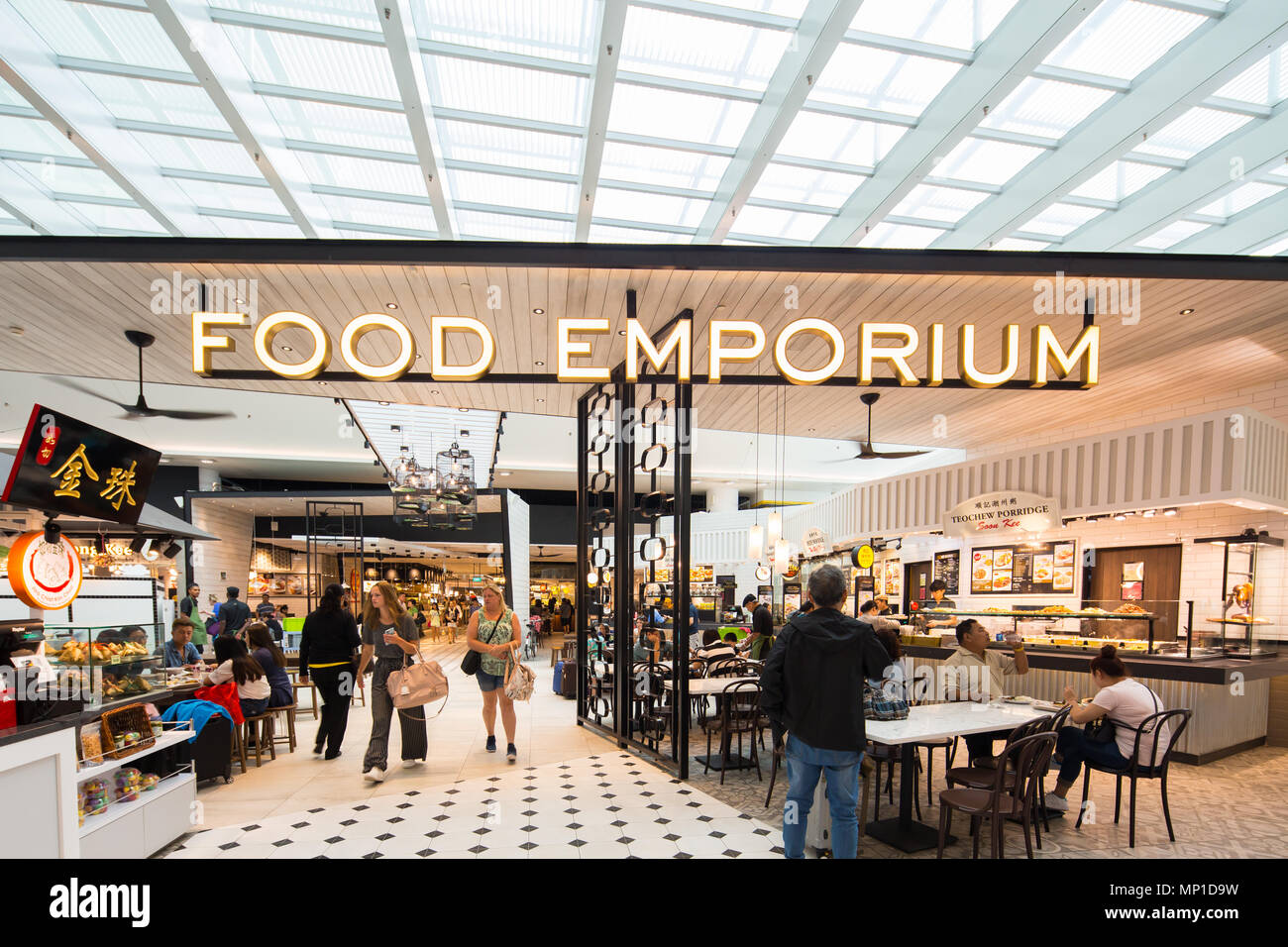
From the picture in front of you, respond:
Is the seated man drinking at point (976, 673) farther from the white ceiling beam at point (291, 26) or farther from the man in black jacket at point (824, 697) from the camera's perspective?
the white ceiling beam at point (291, 26)

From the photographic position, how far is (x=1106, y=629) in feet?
24.3

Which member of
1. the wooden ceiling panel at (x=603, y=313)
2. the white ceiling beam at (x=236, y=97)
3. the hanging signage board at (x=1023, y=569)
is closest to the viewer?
the white ceiling beam at (x=236, y=97)

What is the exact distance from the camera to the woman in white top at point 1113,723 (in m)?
4.49

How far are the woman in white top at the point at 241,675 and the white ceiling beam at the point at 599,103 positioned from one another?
492cm

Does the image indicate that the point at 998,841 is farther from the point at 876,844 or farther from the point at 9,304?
the point at 9,304

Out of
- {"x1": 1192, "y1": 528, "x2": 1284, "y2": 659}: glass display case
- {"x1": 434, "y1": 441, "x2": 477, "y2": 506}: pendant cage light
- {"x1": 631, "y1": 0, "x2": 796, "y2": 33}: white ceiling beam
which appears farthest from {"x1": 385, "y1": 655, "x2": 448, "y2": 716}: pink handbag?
{"x1": 1192, "y1": 528, "x2": 1284, "y2": 659}: glass display case

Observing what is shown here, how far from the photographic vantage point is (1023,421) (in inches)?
378

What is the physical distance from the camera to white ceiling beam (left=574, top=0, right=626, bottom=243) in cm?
394

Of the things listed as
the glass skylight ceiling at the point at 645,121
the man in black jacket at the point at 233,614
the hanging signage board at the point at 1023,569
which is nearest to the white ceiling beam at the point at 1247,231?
the glass skylight ceiling at the point at 645,121

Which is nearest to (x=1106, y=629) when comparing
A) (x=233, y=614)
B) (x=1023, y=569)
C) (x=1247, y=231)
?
(x=1023, y=569)

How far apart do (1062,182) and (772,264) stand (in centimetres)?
268
